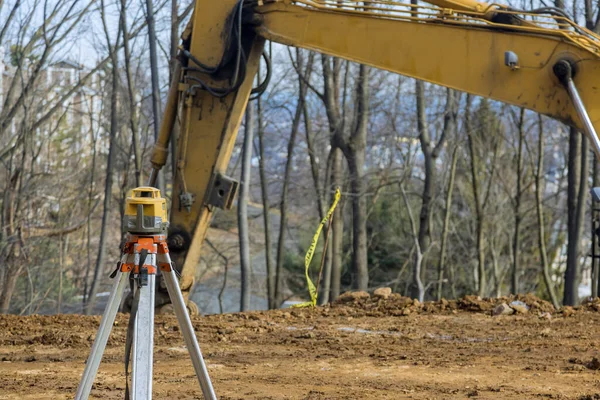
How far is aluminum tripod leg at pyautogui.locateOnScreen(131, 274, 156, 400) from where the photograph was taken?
3.74 meters

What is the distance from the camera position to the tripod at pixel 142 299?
12.4ft

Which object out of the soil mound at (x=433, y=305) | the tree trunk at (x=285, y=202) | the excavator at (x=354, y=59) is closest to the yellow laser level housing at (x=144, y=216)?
the excavator at (x=354, y=59)

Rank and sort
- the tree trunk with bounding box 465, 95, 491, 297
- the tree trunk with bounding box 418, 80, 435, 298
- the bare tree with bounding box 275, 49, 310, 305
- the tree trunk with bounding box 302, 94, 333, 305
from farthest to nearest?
the tree trunk with bounding box 465, 95, 491, 297 < the bare tree with bounding box 275, 49, 310, 305 < the tree trunk with bounding box 418, 80, 435, 298 < the tree trunk with bounding box 302, 94, 333, 305

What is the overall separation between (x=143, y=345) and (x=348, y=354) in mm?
4167

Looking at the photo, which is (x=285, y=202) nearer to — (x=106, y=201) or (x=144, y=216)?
(x=106, y=201)

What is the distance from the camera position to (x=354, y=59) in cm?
764

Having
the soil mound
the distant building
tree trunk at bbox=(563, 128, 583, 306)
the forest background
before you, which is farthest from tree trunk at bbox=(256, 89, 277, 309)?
the soil mound

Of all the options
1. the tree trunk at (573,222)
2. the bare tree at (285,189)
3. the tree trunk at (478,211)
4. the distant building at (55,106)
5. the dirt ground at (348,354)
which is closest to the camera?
the dirt ground at (348,354)

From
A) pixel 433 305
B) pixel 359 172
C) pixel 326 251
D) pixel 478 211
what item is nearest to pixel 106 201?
pixel 326 251

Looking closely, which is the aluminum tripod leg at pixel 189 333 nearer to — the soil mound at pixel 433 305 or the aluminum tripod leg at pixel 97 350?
the aluminum tripod leg at pixel 97 350

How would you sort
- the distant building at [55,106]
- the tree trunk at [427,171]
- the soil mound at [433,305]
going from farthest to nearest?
1. the tree trunk at [427,171]
2. the distant building at [55,106]
3. the soil mound at [433,305]

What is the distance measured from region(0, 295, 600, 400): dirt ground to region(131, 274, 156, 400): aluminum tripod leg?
2224 mm

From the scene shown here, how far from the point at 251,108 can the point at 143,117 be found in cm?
774

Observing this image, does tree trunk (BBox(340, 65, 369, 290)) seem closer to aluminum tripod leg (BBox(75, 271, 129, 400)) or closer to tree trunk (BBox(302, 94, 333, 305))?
tree trunk (BBox(302, 94, 333, 305))
